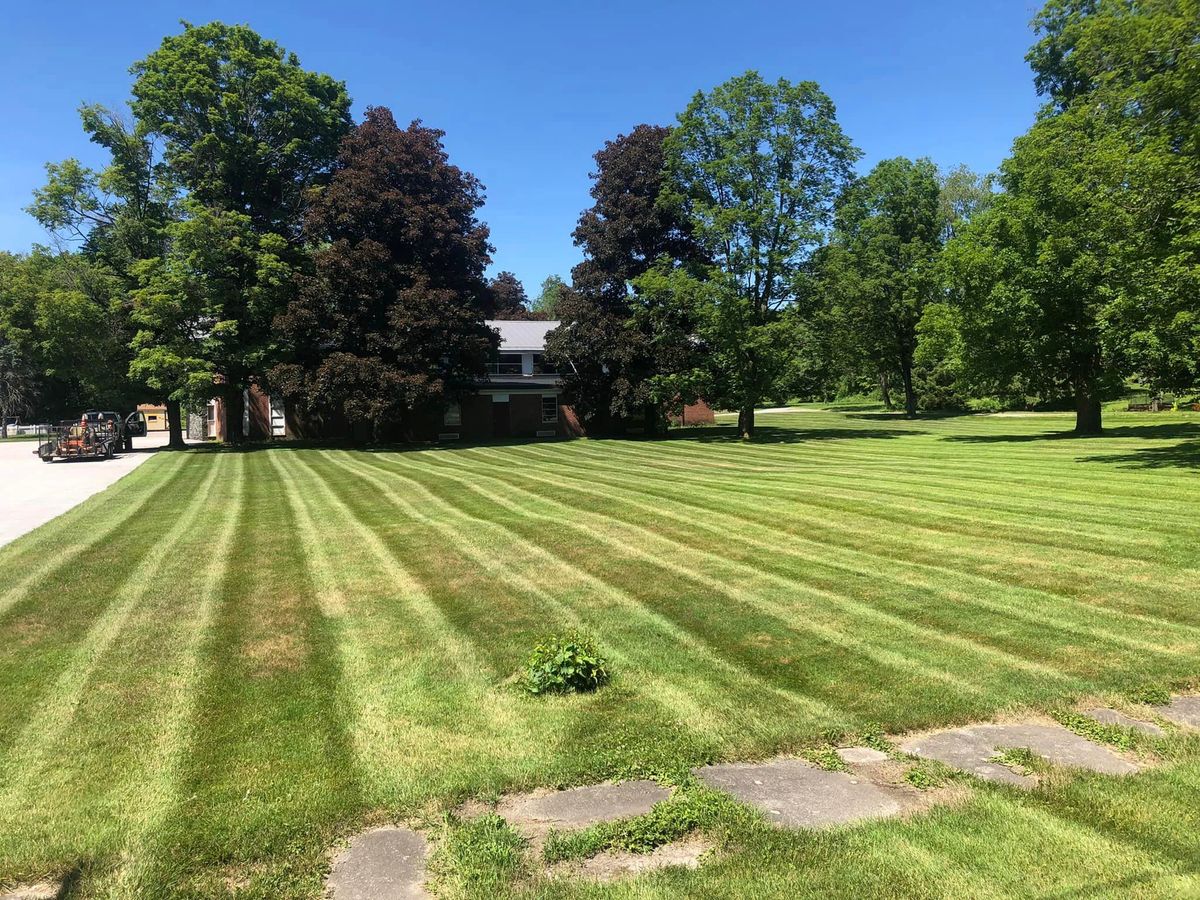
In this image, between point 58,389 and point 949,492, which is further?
point 58,389

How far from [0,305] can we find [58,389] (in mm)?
19184

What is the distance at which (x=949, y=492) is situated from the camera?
12.8 metres

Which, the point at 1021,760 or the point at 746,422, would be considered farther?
the point at 746,422

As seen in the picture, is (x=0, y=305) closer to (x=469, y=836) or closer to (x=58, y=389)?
(x=58, y=389)

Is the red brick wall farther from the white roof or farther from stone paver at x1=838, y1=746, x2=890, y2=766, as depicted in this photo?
stone paver at x1=838, y1=746, x2=890, y2=766

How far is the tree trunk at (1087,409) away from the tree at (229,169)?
3240 centimetres

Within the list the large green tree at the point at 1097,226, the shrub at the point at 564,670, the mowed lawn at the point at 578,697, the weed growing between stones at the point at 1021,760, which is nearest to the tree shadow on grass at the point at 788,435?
the large green tree at the point at 1097,226

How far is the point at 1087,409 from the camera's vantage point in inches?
1014

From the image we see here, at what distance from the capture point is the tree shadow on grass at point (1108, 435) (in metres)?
22.8

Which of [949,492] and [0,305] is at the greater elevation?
[0,305]

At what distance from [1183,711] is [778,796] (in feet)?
9.73

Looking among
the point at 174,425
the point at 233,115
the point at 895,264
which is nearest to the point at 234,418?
the point at 174,425

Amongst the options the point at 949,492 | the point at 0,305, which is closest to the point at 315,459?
the point at 949,492

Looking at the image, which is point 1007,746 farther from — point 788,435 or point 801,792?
point 788,435
